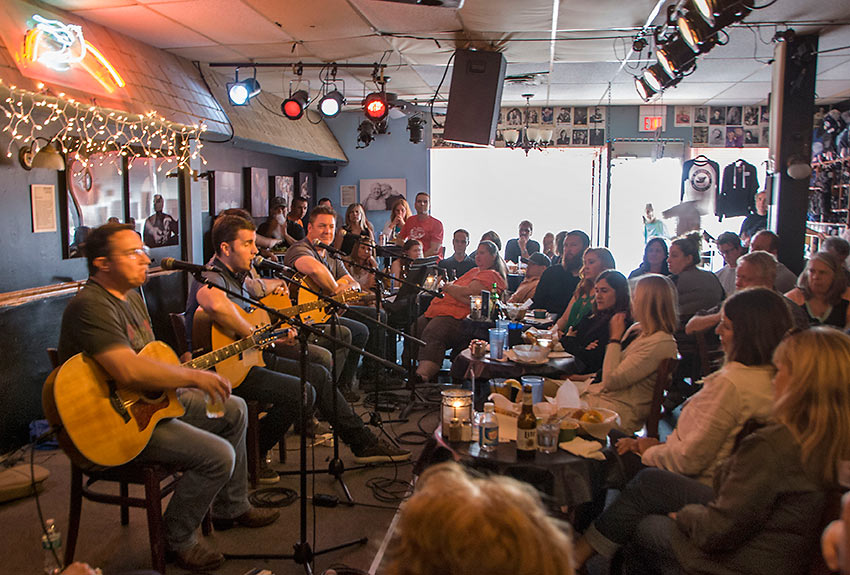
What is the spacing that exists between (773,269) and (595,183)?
7.61 meters

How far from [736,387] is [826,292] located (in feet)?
8.36

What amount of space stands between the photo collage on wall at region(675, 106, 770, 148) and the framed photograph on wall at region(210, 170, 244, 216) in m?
7.08

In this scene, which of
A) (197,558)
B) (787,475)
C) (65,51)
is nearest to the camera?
(787,475)

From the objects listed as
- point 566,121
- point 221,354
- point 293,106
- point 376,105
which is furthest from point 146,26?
point 566,121

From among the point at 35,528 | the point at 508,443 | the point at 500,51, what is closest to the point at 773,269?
the point at 508,443

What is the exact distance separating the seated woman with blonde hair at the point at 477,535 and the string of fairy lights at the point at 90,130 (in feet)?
13.9

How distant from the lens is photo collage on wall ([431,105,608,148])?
37.8ft

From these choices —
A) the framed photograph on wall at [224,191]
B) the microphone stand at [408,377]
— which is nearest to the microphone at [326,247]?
the microphone stand at [408,377]

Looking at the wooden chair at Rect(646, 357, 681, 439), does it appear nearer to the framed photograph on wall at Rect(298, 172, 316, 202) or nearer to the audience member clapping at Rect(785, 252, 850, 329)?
the audience member clapping at Rect(785, 252, 850, 329)

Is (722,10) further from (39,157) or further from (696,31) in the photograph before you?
(39,157)

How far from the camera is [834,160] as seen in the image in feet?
31.5

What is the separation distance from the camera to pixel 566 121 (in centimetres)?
1158

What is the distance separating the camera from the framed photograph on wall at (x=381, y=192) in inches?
472

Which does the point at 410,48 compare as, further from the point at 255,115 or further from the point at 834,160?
the point at 834,160
